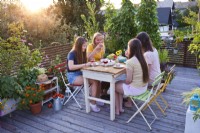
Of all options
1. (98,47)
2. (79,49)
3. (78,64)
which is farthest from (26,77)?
(98,47)

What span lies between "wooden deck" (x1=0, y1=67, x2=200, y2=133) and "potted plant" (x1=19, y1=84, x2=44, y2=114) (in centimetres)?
16

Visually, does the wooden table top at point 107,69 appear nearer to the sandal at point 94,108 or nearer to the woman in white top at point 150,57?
the woman in white top at point 150,57

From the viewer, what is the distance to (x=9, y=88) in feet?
11.0

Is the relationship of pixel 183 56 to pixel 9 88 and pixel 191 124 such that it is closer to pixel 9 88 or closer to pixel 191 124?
pixel 191 124

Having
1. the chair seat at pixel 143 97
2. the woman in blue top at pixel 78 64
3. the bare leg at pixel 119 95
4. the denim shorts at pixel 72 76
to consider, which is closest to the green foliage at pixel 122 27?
the woman in blue top at pixel 78 64

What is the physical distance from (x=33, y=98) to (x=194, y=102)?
2698 millimetres

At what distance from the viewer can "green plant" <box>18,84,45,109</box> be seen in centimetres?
346

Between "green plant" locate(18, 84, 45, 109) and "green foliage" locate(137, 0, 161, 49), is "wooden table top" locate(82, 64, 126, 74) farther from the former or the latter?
"green foliage" locate(137, 0, 161, 49)

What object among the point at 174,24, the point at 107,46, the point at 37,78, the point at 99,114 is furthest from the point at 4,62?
the point at 174,24

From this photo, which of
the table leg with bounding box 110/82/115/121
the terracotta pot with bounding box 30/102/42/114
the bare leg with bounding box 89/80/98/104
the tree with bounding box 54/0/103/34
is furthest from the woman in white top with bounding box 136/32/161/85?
the tree with bounding box 54/0/103/34

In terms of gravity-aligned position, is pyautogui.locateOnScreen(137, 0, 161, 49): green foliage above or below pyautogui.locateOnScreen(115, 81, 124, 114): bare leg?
above

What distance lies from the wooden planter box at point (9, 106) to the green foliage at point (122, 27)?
3.36 meters

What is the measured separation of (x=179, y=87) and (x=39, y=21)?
5.13 metres

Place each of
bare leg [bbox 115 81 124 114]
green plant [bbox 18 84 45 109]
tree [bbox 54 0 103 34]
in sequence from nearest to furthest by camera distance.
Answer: bare leg [bbox 115 81 124 114], green plant [bbox 18 84 45 109], tree [bbox 54 0 103 34]
